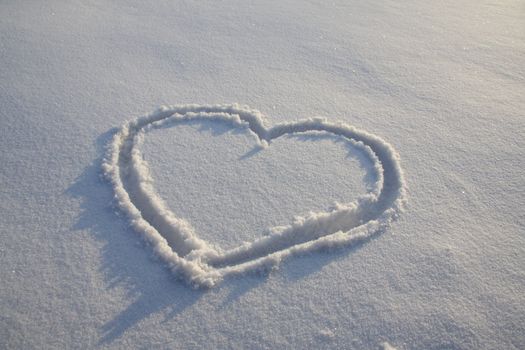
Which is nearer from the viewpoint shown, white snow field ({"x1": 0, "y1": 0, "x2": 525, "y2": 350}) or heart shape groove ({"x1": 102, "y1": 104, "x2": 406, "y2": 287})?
white snow field ({"x1": 0, "y1": 0, "x2": 525, "y2": 350})

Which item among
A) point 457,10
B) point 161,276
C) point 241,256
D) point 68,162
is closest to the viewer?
point 161,276

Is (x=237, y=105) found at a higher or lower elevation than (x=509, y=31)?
lower

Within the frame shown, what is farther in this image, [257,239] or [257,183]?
[257,183]

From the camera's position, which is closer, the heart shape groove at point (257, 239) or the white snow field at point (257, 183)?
the white snow field at point (257, 183)

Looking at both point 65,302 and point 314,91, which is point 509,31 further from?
point 65,302

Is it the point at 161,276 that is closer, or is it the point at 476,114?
the point at 161,276

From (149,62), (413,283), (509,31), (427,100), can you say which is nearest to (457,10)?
(509,31)
